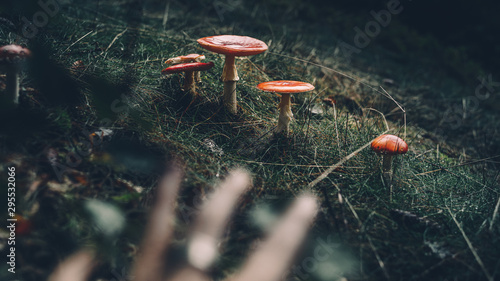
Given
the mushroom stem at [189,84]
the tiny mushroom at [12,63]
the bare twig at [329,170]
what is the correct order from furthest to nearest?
1. the mushroom stem at [189,84]
2. the bare twig at [329,170]
3. the tiny mushroom at [12,63]

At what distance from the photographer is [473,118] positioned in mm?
3477

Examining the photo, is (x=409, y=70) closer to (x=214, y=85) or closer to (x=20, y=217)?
(x=214, y=85)

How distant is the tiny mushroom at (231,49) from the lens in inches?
61.7

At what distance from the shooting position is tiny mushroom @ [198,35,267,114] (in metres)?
1.57

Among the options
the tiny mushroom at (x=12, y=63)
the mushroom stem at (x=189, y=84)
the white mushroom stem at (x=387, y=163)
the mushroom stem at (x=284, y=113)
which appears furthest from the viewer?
the mushroom stem at (x=189, y=84)

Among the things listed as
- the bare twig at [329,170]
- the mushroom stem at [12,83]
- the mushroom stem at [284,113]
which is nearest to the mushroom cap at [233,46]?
the mushroom stem at [284,113]

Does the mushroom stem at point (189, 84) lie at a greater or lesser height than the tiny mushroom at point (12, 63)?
lesser

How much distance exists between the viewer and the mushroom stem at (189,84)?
188cm

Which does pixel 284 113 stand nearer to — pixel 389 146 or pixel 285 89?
pixel 285 89

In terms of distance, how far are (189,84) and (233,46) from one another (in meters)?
0.44

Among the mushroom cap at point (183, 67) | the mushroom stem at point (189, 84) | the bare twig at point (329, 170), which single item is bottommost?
the bare twig at point (329, 170)

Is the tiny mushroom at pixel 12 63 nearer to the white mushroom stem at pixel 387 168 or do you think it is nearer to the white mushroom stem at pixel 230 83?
the white mushroom stem at pixel 230 83

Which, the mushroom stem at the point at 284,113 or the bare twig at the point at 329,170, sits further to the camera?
the mushroom stem at the point at 284,113

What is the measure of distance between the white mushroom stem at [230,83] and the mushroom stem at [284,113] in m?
0.30
